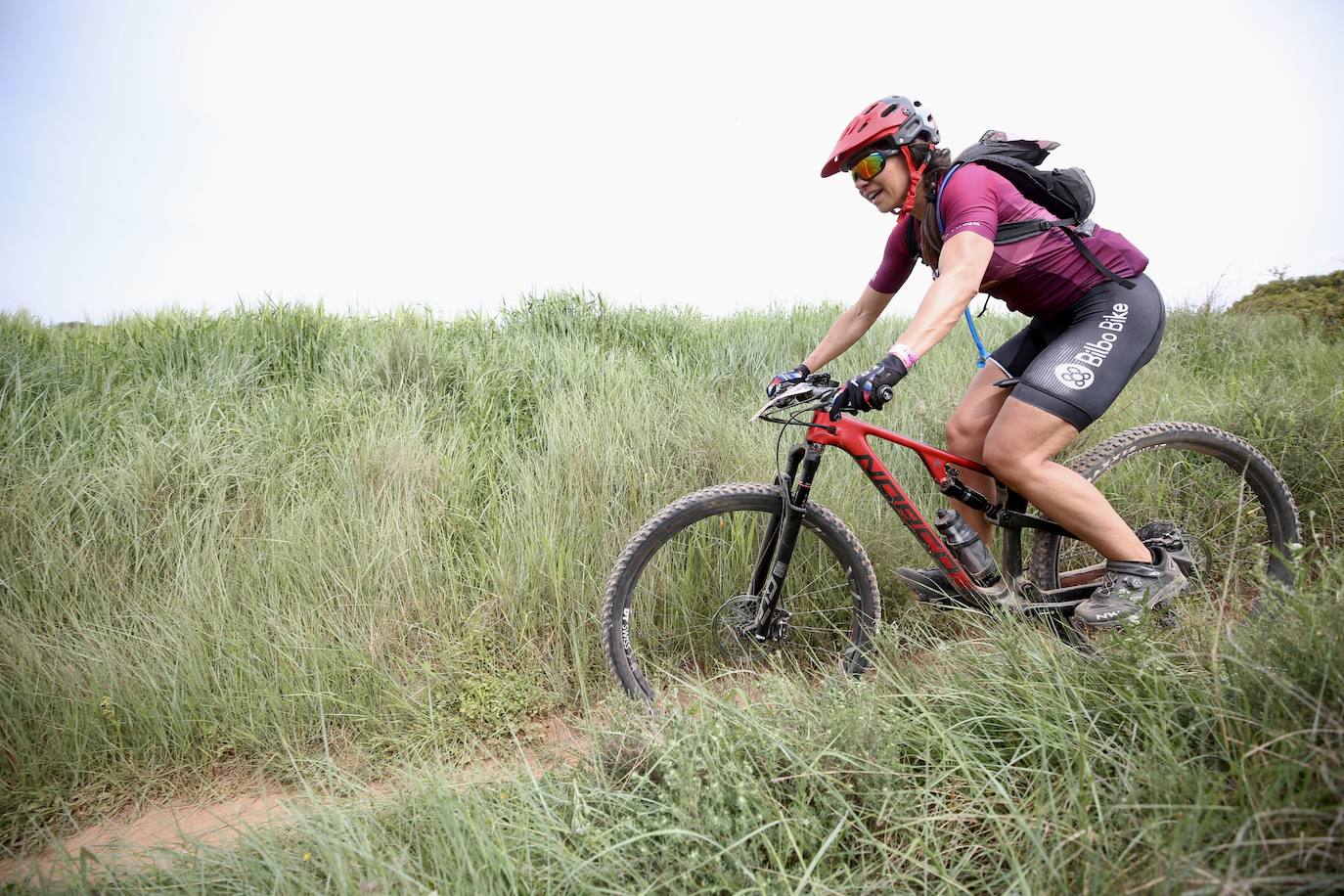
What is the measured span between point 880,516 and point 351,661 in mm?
3121

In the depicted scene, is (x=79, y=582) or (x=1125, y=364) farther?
(x=79, y=582)

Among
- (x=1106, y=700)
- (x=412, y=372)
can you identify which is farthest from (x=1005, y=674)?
(x=412, y=372)

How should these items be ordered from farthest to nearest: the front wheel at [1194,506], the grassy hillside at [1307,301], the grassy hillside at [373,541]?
the grassy hillside at [1307,301]
the front wheel at [1194,506]
the grassy hillside at [373,541]

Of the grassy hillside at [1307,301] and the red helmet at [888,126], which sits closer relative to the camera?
the red helmet at [888,126]

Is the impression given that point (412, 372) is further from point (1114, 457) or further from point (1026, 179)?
point (1114, 457)

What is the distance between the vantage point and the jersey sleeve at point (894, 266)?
138 inches

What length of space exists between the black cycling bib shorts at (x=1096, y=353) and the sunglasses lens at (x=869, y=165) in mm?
1181

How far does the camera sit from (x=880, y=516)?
417 cm

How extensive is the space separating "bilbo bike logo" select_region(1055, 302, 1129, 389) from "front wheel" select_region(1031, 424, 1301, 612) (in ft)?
1.64

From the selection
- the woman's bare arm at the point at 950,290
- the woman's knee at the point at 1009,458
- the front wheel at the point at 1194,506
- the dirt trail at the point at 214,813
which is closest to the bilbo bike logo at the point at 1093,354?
the woman's knee at the point at 1009,458

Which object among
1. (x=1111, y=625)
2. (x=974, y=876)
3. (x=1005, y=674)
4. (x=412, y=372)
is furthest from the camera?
(x=412, y=372)

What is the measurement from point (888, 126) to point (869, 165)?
0.59ft

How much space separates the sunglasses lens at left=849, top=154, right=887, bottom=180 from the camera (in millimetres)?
3141

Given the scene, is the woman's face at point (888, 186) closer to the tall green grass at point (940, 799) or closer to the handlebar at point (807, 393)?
the handlebar at point (807, 393)
